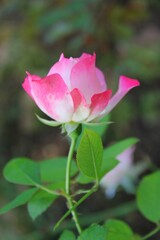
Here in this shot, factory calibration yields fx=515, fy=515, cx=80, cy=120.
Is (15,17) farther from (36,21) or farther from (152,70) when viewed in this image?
(152,70)

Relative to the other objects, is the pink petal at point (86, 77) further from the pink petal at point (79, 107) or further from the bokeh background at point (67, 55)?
the bokeh background at point (67, 55)

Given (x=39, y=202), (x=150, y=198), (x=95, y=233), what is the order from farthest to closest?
(x=150, y=198), (x=39, y=202), (x=95, y=233)

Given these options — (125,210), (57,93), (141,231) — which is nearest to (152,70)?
(141,231)

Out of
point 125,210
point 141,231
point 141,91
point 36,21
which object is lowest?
point 141,231

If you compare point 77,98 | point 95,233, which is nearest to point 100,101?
point 77,98

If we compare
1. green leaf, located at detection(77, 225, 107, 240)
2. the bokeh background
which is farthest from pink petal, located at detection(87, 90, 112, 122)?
the bokeh background

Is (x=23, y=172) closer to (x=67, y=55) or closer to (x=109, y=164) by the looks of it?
(x=109, y=164)
